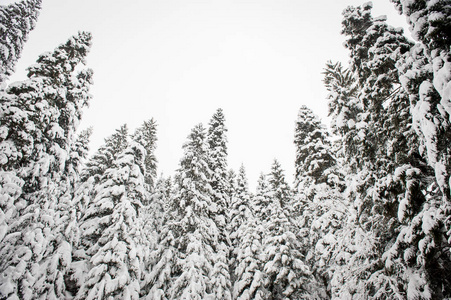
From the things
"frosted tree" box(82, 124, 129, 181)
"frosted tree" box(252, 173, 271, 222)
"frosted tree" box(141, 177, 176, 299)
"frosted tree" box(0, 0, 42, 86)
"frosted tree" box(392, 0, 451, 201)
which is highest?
"frosted tree" box(0, 0, 42, 86)

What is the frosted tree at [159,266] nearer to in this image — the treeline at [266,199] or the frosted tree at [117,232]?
the treeline at [266,199]

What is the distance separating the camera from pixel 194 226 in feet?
52.6

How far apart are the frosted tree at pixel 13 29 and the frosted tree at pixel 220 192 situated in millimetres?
13493

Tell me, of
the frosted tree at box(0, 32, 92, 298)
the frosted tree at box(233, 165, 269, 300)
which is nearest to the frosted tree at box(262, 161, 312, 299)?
the frosted tree at box(233, 165, 269, 300)

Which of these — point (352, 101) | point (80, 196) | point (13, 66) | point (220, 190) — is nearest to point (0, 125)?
point (13, 66)

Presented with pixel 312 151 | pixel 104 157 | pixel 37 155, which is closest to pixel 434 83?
pixel 312 151

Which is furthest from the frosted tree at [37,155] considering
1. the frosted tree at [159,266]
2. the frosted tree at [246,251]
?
the frosted tree at [246,251]

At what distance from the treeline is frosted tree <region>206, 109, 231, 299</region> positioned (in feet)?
0.46

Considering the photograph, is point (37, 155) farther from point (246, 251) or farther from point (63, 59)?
point (246, 251)

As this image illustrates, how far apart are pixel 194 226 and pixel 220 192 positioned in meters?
4.69

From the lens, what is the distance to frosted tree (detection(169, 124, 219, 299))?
13719 millimetres

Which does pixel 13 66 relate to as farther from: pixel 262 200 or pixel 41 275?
pixel 262 200

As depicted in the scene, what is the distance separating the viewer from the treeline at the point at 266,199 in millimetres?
5902

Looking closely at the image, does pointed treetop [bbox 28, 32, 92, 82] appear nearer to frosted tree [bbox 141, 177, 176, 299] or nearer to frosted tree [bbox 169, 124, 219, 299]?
frosted tree [bbox 169, 124, 219, 299]
